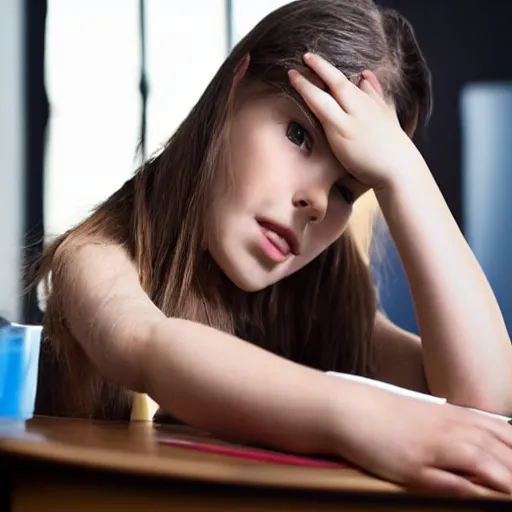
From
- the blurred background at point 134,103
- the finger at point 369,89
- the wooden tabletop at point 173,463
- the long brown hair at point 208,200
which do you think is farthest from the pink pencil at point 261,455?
the blurred background at point 134,103

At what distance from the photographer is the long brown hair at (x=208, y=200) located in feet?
2.53

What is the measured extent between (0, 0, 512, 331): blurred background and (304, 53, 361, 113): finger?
0.97ft

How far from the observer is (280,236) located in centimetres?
75

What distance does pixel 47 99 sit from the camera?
1.04 m

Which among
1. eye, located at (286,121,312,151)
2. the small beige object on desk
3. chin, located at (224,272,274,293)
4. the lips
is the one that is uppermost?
eye, located at (286,121,312,151)

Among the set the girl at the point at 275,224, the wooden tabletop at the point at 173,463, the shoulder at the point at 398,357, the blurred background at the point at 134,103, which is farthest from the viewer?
the blurred background at the point at 134,103

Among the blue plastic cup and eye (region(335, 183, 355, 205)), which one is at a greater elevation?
eye (region(335, 183, 355, 205))

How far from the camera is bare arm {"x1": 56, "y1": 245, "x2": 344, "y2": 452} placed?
1.55 feet

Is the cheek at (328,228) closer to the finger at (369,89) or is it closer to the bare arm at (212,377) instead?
the finger at (369,89)

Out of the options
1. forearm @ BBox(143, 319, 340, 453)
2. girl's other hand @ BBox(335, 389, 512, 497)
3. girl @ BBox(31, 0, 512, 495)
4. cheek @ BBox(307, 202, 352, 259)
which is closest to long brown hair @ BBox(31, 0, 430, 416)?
girl @ BBox(31, 0, 512, 495)

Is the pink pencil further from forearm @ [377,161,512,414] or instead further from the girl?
forearm @ [377,161,512,414]

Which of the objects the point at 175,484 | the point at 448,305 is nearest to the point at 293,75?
the point at 448,305

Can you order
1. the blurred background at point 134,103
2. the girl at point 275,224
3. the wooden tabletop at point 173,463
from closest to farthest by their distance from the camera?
the wooden tabletop at point 173,463 < the girl at point 275,224 < the blurred background at point 134,103

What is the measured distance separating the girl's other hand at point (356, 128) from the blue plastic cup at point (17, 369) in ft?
1.08
